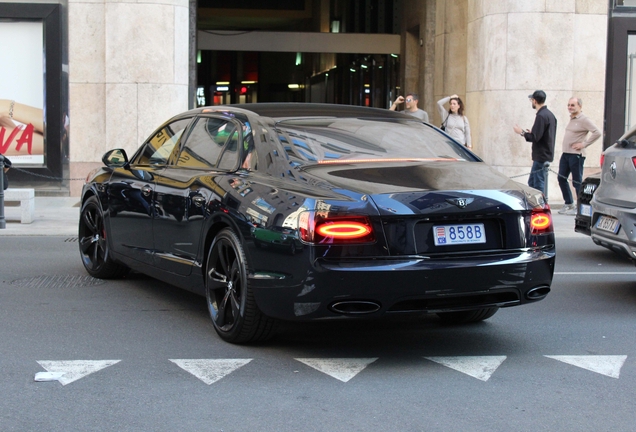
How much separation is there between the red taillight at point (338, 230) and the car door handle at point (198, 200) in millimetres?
1275

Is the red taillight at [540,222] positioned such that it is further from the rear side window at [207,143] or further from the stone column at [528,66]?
the stone column at [528,66]

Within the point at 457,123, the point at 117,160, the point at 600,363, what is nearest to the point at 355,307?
the point at 600,363

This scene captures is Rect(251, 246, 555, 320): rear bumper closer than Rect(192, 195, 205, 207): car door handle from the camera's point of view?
Yes

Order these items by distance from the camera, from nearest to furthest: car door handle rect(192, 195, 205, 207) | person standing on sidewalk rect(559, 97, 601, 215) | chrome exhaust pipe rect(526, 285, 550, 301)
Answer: chrome exhaust pipe rect(526, 285, 550, 301) → car door handle rect(192, 195, 205, 207) → person standing on sidewalk rect(559, 97, 601, 215)

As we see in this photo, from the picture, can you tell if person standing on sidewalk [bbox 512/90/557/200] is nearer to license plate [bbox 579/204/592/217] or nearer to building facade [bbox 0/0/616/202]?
building facade [bbox 0/0/616/202]

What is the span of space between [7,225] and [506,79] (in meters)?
9.38

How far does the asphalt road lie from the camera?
15.5ft

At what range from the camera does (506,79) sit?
58.4ft

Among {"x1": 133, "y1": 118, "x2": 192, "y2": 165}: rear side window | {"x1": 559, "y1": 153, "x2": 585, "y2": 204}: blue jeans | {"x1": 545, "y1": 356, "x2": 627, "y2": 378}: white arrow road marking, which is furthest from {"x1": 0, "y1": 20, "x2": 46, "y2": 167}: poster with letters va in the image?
{"x1": 545, "y1": 356, "x2": 627, "y2": 378}: white arrow road marking

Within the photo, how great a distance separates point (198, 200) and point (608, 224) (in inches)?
A: 154

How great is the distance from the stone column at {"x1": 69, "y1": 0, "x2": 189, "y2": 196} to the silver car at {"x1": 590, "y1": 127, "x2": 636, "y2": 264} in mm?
10319

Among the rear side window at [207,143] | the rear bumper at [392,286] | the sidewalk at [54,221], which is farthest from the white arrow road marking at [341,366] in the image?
the sidewalk at [54,221]

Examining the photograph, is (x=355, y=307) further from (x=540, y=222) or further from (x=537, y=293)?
(x=540, y=222)

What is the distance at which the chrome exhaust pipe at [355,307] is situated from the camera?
5527mm
